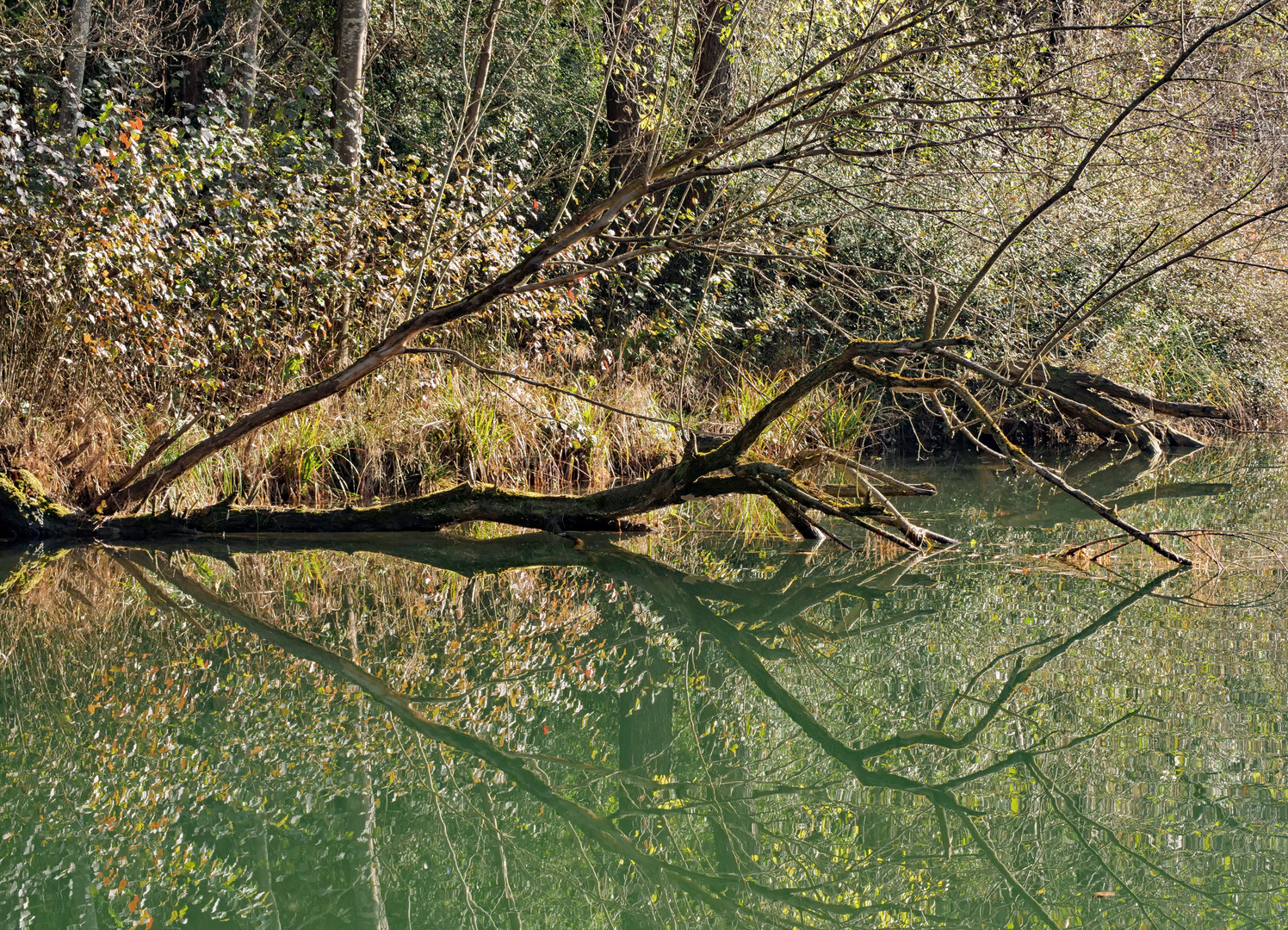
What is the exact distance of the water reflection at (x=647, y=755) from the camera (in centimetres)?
227

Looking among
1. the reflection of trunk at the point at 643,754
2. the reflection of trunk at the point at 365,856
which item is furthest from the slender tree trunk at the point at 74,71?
the reflection of trunk at the point at 365,856

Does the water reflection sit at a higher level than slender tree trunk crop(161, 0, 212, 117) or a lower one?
lower

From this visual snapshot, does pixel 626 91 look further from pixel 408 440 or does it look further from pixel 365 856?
pixel 365 856

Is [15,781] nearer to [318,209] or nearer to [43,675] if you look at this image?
[43,675]

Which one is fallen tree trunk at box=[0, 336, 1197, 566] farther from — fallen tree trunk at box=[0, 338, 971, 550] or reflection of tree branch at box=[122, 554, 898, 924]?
reflection of tree branch at box=[122, 554, 898, 924]

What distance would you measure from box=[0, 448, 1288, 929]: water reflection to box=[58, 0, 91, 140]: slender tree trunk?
3580mm

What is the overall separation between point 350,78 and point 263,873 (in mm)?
8246

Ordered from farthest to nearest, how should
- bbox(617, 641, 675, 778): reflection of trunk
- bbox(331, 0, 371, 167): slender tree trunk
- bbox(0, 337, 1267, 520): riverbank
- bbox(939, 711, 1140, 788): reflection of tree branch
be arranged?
bbox(331, 0, 371, 167): slender tree trunk, bbox(0, 337, 1267, 520): riverbank, bbox(617, 641, 675, 778): reflection of trunk, bbox(939, 711, 1140, 788): reflection of tree branch

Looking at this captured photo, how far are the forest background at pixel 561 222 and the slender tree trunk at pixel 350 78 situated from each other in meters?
0.04

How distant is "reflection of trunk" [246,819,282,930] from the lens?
2.12 meters

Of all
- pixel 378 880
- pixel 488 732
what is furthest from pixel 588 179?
pixel 378 880

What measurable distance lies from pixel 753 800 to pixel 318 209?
684cm

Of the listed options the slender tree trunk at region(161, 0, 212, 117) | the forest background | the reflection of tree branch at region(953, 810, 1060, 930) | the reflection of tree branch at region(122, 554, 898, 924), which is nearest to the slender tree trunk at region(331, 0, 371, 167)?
the forest background

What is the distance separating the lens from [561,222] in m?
8.91
